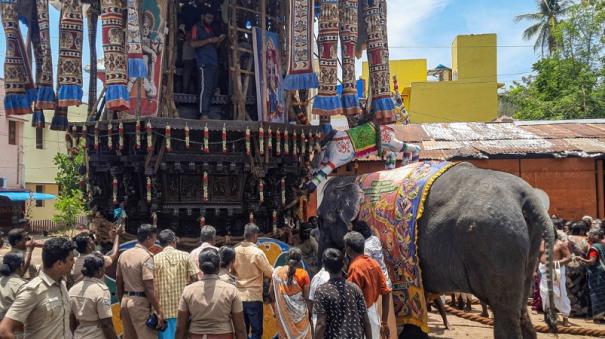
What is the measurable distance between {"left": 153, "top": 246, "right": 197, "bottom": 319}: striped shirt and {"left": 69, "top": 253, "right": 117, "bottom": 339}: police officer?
4.55 ft

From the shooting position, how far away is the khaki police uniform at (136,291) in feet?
19.7

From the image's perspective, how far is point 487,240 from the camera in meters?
6.06

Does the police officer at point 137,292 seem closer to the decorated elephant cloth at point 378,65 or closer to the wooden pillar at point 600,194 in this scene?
the decorated elephant cloth at point 378,65

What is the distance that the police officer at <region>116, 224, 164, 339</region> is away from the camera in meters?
5.98

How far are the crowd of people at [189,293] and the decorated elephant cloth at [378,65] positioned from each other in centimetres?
429

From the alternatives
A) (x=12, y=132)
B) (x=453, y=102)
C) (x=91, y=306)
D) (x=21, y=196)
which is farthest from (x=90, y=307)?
(x=12, y=132)

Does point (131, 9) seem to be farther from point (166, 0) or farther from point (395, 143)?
point (395, 143)

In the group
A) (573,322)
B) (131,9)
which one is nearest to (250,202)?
(131,9)

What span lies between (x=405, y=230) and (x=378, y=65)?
4.96 metres

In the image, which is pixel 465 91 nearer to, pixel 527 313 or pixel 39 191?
pixel 39 191

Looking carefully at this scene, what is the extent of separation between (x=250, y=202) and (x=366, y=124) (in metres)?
2.77

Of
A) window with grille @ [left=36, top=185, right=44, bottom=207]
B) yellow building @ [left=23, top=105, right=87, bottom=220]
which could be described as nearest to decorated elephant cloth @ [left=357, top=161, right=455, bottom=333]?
yellow building @ [left=23, top=105, right=87, bottom=220]

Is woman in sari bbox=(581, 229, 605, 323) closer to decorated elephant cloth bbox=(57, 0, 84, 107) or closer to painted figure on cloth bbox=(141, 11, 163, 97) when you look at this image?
painted figure on cloth bbox=(141, 11, 163, 97)

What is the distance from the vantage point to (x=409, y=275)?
22.8ft
